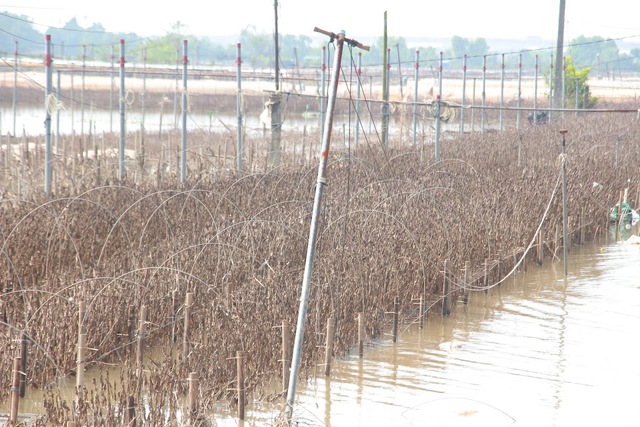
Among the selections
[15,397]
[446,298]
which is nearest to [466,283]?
[446,298]

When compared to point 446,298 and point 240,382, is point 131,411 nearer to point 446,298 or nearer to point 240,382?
point 240,382

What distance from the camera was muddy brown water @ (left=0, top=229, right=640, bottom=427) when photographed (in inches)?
222

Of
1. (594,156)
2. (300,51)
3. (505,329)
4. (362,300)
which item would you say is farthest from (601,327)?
(300,51)

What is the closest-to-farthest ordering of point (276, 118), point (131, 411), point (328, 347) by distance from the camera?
point (131, 411)
point (328, 347)
point (276, 118)

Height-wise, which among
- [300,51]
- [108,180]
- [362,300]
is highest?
[300,51]

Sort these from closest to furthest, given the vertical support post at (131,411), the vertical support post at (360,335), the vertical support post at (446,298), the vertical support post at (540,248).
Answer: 1. the vertical support post at (131,411)
2. the vertical support post at (360,335)
3. the vertical support post at (446,298)
4. the vertical support post at (540,248)

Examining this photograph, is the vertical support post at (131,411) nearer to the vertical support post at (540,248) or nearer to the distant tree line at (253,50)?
the vertical support post at (540,248)

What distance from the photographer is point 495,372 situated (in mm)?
6461

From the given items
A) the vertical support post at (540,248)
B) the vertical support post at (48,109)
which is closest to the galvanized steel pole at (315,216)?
the vertical support post at (48,109)

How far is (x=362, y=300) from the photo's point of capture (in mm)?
6938

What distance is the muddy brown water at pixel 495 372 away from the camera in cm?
564

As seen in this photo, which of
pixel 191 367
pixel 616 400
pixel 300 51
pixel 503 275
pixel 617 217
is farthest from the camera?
pixel 300 51

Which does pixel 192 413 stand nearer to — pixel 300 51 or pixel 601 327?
pixel 601 327

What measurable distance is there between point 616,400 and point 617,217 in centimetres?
676
